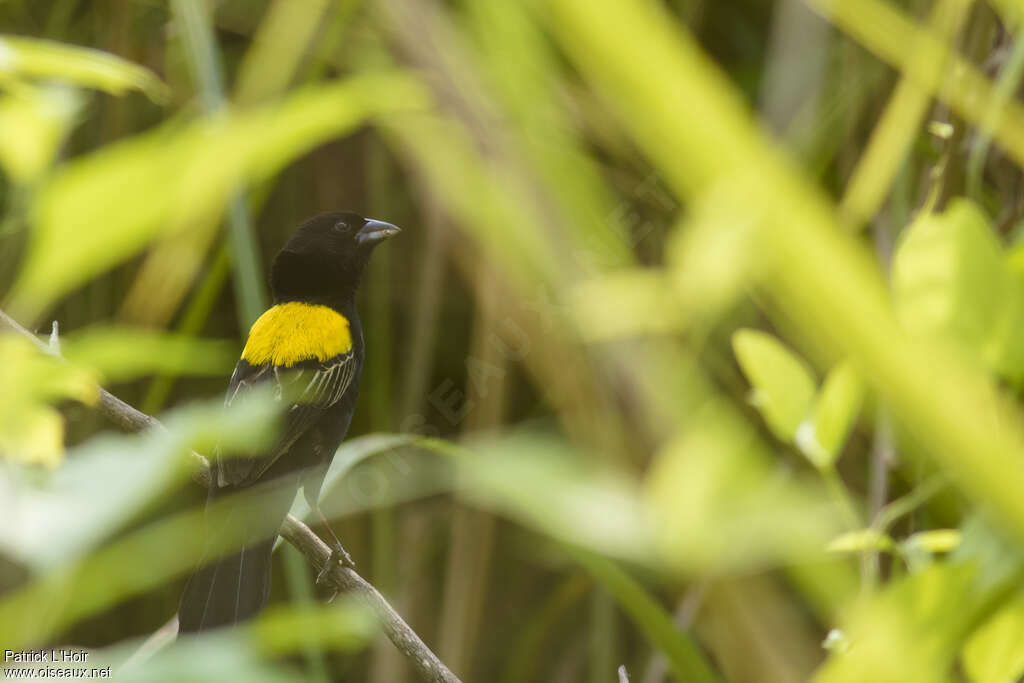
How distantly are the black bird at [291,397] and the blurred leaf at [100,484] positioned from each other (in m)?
1.00

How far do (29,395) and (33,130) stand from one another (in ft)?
0.55

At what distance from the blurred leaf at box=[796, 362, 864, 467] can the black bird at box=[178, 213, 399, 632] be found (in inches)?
36.8

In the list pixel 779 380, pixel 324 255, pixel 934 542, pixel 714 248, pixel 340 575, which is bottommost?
pixel 340 575

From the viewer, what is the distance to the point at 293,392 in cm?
204

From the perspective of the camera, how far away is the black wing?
1821 mm

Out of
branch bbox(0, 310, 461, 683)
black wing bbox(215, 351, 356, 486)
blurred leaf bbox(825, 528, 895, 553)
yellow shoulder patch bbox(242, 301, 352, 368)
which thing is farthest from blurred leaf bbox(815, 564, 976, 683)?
yellow shoulder patch bbox(242, 301, 352, 368)

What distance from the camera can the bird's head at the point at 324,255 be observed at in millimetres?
2426

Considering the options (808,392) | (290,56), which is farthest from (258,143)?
(290,56)

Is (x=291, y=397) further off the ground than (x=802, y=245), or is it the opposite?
(x=802, y=245)

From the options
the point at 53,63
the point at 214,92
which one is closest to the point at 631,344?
the point at 53,63

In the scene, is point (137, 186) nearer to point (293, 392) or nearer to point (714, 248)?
point (714, 248)

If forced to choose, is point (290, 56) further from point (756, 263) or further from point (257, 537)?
point (756, 263)

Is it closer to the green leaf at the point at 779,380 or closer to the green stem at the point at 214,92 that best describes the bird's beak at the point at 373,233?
the green stem at the point at 214,92

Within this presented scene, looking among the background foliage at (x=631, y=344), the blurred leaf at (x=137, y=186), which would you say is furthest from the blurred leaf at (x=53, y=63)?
the blurred leaf at (x=137, y=186)
